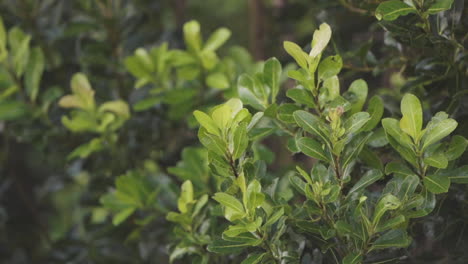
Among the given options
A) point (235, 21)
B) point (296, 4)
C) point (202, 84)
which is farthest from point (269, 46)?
point (202, 84)

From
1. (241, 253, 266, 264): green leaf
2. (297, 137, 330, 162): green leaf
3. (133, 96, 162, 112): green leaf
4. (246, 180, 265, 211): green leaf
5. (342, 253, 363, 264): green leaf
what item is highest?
(297, 137, 330, 162): green leaf

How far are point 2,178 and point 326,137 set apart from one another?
1.21m

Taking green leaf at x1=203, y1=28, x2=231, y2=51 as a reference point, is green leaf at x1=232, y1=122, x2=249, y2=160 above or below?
above

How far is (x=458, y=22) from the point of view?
36.7 inches

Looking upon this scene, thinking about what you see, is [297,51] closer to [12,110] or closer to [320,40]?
[320,40]

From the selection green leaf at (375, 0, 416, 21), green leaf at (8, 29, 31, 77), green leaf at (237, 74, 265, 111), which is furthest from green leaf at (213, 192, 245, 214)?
green leaf at (8, 29, 31, 77)

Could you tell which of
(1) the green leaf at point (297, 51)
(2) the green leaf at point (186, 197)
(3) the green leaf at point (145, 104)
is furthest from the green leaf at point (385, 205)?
(3) the green leaf at point (145, 104)

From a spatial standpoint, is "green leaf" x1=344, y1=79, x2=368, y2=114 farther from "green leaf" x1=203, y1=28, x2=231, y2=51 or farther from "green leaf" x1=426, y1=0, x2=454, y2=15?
"green leaf" x1=203, y1=28, x2=231, y2=51

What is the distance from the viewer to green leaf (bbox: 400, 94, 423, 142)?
0.77 metres

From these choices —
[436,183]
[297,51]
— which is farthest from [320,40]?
[436,183]

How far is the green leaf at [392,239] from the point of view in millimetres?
761

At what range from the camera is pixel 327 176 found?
813 millimetres

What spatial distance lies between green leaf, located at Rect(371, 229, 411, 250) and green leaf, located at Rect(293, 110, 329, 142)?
0.15 metres

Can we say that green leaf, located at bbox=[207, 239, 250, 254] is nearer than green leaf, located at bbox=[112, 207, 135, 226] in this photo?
Yes
